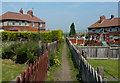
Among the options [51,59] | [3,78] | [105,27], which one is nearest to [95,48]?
[51,59]

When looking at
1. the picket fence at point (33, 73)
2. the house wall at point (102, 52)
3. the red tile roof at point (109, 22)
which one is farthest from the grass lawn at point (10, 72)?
the red tile roof at point (109, 22)

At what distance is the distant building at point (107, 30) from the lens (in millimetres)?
41125

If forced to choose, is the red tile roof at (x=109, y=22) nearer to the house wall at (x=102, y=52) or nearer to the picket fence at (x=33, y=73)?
the house wall at (x=102, y=52)

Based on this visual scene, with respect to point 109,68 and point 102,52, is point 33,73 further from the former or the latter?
point 102,52

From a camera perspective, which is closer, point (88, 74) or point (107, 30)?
point (88, 74)

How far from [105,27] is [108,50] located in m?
34.3

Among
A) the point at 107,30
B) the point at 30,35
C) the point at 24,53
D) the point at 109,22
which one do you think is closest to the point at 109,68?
the point at 24,53

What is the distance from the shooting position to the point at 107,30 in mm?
43406

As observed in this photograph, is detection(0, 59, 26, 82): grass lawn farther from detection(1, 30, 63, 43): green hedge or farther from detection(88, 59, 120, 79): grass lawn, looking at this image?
detection(1, 30, 63, 43): green hedge

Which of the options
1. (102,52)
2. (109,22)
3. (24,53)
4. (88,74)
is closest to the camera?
(88,74)

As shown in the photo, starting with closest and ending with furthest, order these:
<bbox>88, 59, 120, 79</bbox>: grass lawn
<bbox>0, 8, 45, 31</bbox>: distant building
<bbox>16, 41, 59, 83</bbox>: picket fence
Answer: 1. <bbox>16, 41, 59, 83</bbox>: picket fence
2. <bbox>88, 59, 120, 79</bbox>: grass lawn
3. <bbox>0, 8, 45, 31</bbox>: distant building

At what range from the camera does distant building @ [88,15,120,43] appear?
135 feet

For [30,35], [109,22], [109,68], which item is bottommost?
[109,68]

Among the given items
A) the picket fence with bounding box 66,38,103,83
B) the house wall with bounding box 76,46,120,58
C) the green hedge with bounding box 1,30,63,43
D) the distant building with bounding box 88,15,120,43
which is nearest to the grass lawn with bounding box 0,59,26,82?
the picket fence with bounding box 66,38,103,83
